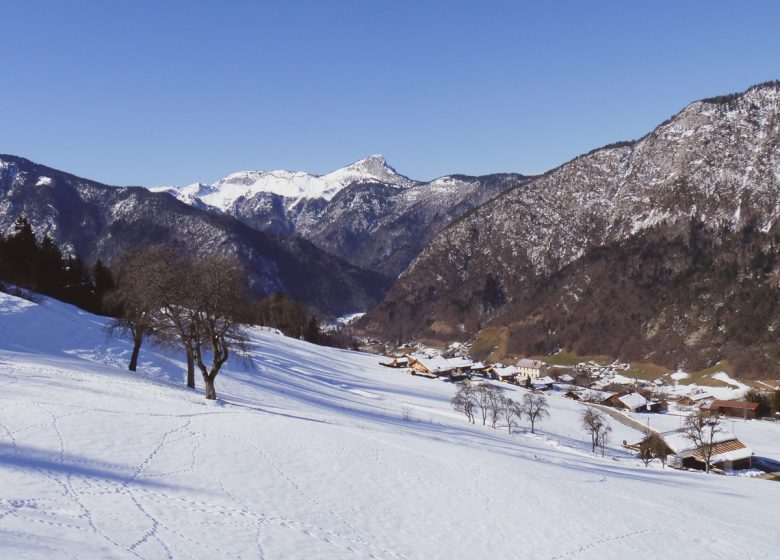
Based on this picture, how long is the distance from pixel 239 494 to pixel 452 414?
40839mm

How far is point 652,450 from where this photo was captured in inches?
2189

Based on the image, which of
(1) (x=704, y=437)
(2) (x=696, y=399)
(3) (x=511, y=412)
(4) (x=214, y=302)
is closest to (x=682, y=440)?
(1) (x=704, y=437)

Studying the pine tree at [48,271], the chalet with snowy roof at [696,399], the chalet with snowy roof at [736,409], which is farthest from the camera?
the chalet with snowy roof at [696,399]

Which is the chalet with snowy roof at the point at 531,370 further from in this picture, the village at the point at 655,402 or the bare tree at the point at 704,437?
the bare tree at the point at 704,437

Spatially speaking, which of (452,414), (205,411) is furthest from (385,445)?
(452,414)

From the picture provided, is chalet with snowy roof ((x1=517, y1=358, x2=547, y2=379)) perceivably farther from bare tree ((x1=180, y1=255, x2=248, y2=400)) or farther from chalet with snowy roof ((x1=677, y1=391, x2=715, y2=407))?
bare tree ((x1=180, y1=255, x2=248, y2=400))

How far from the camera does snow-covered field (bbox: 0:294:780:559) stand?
12.4m

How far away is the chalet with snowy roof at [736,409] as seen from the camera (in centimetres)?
9519

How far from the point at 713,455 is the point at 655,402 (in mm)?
49982

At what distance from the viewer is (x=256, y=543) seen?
1261 centimetres

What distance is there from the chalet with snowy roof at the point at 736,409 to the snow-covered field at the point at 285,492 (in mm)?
75925

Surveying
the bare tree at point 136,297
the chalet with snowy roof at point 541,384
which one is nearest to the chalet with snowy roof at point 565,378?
the chalet with snowy roof at point 541,384

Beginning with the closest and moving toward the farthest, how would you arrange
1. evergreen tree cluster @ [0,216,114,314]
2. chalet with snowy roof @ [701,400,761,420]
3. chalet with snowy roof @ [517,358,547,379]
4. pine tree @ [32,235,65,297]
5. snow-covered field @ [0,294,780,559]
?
1. snow-covered field @ [0,294,780,559]
2. evergreen tree cluster @ [0,216,114,314]
3. pine tree @ [32,235,65,297]
4. chalet with snowy roof @ [701,400,761,420]
5. chalet with snowy roof @ [517,358,547,379]

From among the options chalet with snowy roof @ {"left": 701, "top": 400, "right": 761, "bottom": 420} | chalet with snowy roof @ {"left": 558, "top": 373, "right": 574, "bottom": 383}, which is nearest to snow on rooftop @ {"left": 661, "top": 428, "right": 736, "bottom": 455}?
chalet with snowy roof @ {"left": 701, "top": 400, "right": 761, "bottom": 420}
